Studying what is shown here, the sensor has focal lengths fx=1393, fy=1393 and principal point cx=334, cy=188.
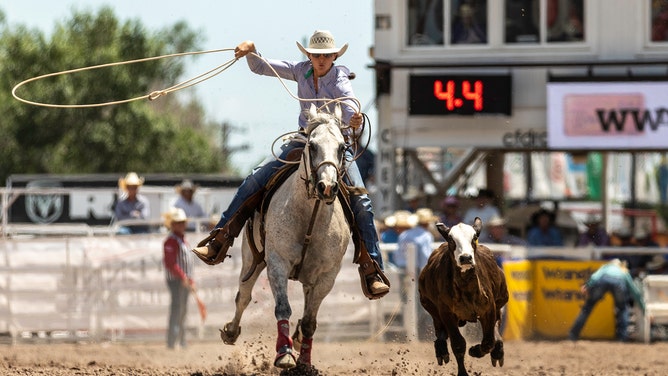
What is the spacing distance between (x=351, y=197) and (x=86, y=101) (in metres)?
30.3

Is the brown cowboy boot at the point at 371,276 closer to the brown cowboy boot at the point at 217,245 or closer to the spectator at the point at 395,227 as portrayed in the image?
the brown cowboy boot at the point at 217,245

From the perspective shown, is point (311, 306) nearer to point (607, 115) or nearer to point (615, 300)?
point (615, 300)

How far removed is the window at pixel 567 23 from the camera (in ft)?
69.4

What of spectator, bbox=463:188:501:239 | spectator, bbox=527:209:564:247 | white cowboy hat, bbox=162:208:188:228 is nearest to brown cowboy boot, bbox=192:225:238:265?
white cowboy hat, bbox=162:208:188:228

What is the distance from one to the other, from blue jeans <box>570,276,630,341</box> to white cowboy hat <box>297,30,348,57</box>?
8116 millimetres

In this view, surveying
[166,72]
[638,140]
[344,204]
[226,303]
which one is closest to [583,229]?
[638,140]

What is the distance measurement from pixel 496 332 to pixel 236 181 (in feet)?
55.3

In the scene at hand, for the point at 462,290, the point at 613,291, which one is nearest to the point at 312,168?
the point at 462,290

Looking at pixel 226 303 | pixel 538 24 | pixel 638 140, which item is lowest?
pixel 226 303

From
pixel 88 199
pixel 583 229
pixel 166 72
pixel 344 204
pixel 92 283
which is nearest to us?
pixel 344 204

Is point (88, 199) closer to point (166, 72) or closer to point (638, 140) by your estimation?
point (638, 140)

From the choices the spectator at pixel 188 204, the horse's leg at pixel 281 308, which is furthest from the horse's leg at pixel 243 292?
the spectator at pixel 188 204

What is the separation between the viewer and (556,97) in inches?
810

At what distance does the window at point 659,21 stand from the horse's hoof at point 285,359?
12959mm
